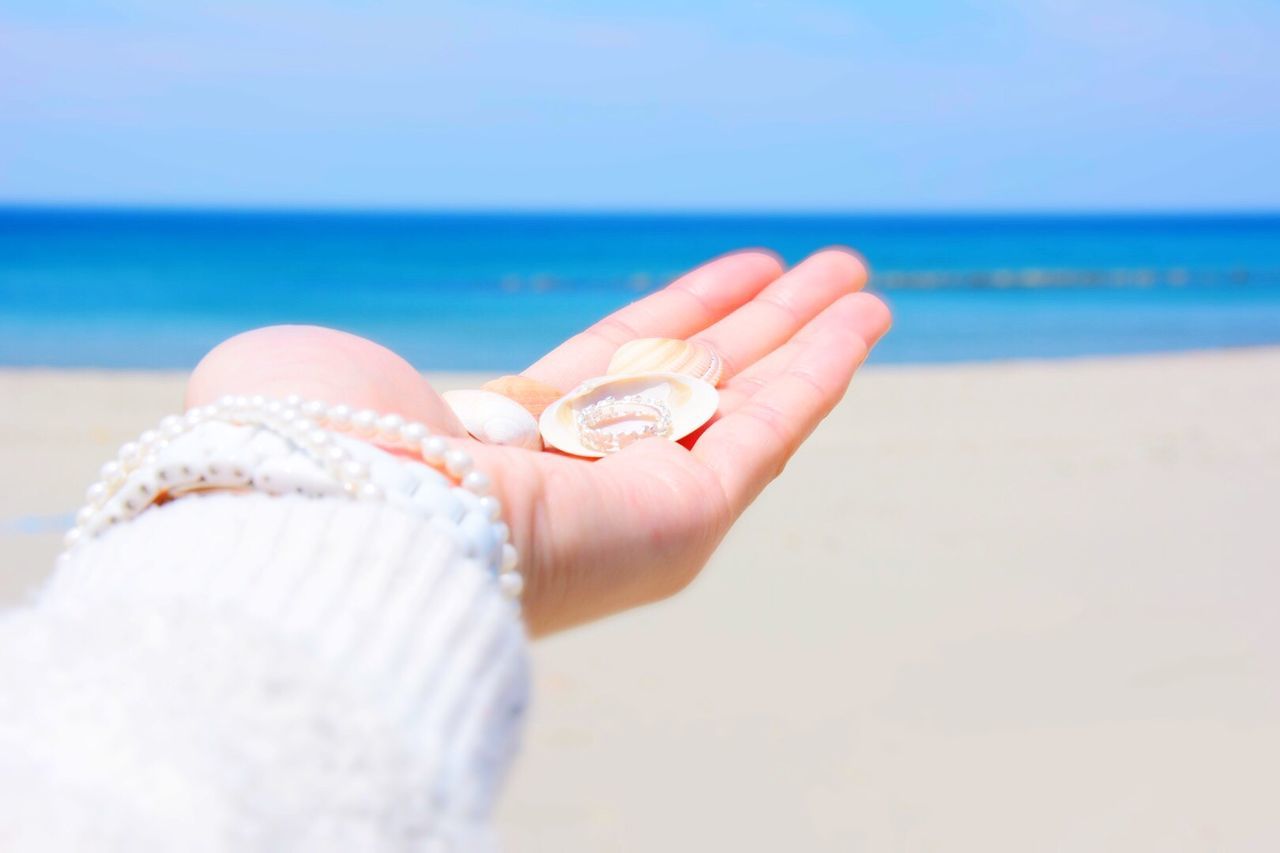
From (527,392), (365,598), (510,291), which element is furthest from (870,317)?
(510,291)

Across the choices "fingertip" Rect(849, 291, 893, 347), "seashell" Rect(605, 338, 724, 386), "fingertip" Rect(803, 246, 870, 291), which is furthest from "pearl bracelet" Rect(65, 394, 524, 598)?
"fingertip" Rect(803, 246, 870, 291)

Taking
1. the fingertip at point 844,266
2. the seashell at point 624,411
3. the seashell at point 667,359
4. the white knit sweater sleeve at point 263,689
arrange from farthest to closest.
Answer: the fingertip at point 844,266 → the seashell at point 667,359 → the seashell at point 624,411 → the white knit sweater sleeve at point 263,689

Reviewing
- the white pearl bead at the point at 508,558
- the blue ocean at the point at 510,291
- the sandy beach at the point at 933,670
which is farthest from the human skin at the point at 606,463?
the blue ocean at the point at 510,291

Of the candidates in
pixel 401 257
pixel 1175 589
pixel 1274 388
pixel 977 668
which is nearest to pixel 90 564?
pixel 977 668

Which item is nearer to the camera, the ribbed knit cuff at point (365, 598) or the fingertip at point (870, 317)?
the ribbed knit cuff at point (365, 598)

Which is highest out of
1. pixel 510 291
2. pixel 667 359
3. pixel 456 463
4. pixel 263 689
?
pixel 510 291

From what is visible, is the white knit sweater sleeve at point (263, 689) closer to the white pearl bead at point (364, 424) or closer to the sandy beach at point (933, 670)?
the white pearl bead at point (364, 424)

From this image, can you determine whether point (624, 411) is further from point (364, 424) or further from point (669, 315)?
point (364, 424)

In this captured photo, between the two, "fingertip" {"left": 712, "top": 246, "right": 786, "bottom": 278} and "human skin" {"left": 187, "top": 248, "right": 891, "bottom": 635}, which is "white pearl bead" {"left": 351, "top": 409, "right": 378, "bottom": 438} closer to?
"human skin" {"left": 187, "top": 248, "right": 891, "bottom": 635}

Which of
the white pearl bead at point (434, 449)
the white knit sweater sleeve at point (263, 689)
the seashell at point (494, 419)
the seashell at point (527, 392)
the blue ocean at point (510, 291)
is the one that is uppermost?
the blue ocean at point (510, 291)
